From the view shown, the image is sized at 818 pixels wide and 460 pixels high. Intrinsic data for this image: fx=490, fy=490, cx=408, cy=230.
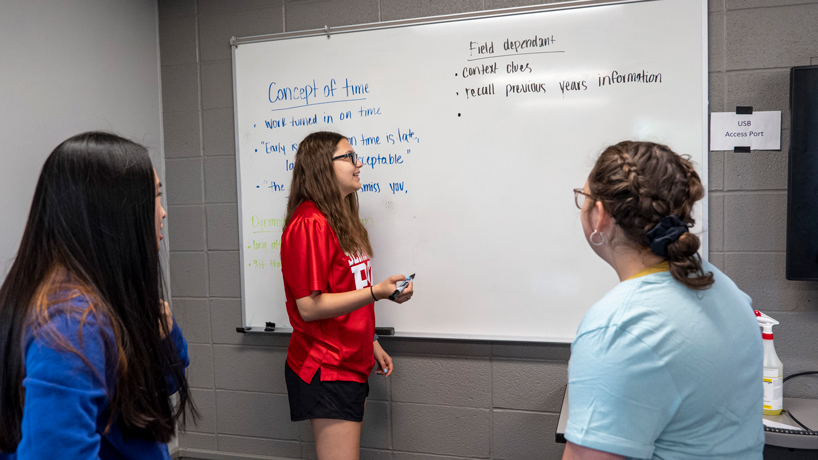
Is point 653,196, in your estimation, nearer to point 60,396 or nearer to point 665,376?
point 665,376

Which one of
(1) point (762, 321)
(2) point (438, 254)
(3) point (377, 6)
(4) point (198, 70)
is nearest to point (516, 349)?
(2) point (438, 254)

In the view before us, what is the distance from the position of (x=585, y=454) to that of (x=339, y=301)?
0.95m

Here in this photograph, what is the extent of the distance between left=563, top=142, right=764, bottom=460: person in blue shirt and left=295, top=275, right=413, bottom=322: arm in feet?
2.68

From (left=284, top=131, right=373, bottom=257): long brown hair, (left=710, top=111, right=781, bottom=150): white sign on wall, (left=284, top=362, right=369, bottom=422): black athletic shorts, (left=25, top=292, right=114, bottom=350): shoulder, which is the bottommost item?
(left=284, top=362, right=369, bottom=422): black athletic shorts

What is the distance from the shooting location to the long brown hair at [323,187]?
5.52 ft

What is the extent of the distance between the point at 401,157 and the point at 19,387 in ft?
4.94

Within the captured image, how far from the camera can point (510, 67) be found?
193 centimetres

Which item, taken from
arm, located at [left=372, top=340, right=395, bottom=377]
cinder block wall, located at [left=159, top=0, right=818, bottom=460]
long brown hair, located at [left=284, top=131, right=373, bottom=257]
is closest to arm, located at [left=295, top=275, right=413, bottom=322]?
long brown hair, located at [left=284, top=131, right=373, bottom=257]

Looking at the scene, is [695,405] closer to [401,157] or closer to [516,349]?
[516,349]

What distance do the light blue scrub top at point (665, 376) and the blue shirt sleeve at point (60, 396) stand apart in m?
0.75

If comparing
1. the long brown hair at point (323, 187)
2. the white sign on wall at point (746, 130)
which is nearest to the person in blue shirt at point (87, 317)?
the long brown hair at point (323, 187)

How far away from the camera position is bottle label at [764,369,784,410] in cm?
153

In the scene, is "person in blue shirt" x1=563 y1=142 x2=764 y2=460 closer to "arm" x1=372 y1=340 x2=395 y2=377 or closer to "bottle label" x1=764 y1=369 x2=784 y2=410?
"bottle label" x1=764 y1=369 x2=784 y2=410

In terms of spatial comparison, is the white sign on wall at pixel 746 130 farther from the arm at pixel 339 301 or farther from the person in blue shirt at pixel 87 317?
the person in blue shirt at pixel 87 317
